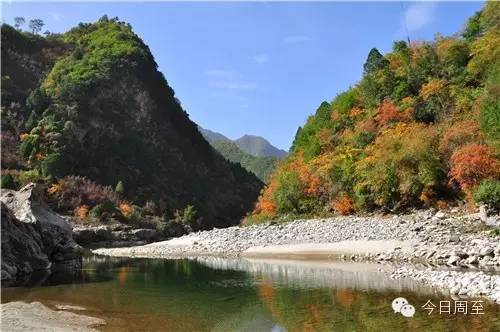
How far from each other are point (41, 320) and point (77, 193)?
59.2 meters

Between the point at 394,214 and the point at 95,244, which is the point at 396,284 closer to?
the point at 394,214

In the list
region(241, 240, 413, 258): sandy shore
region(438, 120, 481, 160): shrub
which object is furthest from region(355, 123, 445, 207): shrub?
region(241, 240, 413, 258): sandy shore

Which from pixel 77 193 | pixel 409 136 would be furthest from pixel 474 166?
pixel 77 193

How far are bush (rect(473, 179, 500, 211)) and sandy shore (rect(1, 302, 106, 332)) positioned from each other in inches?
922

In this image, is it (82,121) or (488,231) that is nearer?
(488,231)

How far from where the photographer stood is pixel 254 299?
16.9 m

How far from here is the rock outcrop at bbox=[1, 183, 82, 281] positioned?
79.9 ft

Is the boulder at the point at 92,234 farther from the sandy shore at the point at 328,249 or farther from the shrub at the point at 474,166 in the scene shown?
the shrub at the point at 474,166

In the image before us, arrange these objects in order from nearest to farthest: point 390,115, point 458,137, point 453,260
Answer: point 453,260 < point 458,137 < point 390,115

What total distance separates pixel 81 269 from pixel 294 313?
18.0m

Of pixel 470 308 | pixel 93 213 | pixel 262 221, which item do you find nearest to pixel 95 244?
pixel 93 213

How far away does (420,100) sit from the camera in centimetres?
4844

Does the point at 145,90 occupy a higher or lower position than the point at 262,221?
higher

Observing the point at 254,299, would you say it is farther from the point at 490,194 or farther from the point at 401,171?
the point at 401,171
